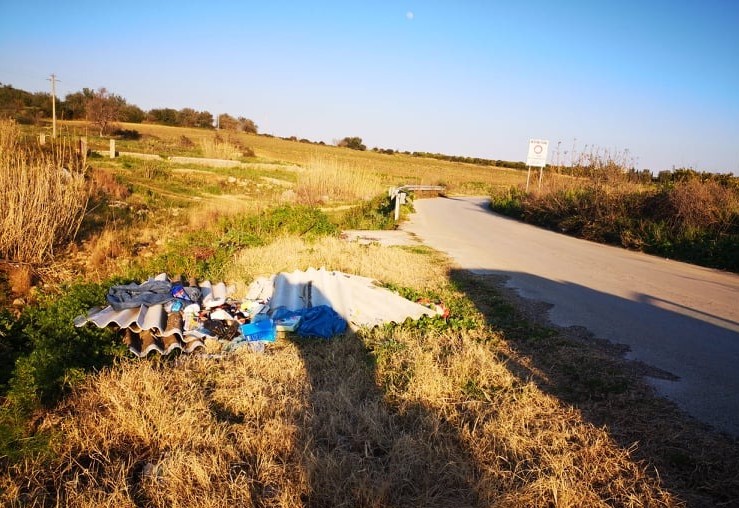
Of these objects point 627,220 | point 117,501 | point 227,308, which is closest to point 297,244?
point 227,308

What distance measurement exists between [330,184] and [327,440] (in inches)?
743

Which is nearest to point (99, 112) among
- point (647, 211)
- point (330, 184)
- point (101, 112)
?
point (101, 112)

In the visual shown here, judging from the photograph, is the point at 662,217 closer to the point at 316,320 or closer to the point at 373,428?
the point at 316,320

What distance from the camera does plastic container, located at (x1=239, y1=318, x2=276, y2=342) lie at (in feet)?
20.0

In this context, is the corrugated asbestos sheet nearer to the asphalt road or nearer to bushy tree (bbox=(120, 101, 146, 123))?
the asphalt road

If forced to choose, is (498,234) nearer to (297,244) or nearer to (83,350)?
(297,244)

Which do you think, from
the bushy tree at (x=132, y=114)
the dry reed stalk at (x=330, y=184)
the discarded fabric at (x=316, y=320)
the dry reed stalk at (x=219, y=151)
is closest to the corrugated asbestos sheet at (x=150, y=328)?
the discarded fabric at (x=316, y=320)

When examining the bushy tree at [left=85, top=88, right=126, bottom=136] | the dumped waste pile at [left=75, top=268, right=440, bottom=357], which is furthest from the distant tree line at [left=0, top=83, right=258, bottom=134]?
the dumped waste pile at [left=75, top=268, right=440, bottom=357]

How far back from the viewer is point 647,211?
13938 mm

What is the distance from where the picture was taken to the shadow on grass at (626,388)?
11.7 ft

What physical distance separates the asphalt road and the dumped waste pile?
8.62 feet

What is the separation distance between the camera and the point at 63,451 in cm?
377

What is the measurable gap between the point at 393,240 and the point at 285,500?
406 inches

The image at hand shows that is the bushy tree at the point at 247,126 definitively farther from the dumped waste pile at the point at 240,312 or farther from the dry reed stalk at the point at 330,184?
the dumped waste pile at the point at 240,312
